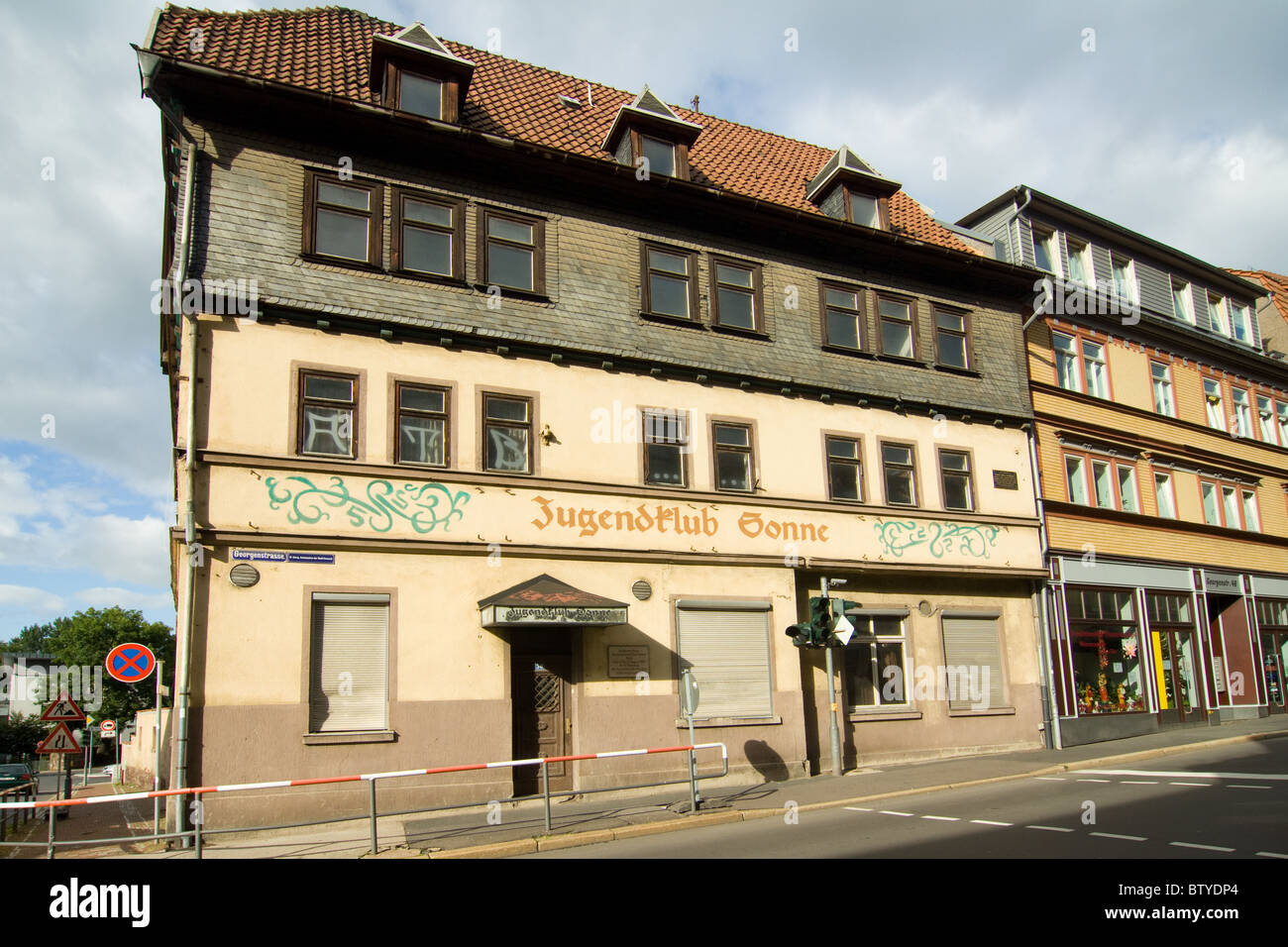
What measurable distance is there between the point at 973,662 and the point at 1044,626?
235 centimetres

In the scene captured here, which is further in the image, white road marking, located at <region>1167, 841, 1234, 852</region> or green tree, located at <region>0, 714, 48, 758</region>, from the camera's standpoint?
green tree, located at <region>0, 714, 48, 758</region>

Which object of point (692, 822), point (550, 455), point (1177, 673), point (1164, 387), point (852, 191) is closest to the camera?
point (692, 822)

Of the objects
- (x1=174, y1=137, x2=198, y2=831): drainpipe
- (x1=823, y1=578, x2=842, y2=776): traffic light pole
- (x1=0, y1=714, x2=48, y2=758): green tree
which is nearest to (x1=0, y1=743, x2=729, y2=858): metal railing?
(x1=174, y1=137, x2=198, y2=831): drainpipe

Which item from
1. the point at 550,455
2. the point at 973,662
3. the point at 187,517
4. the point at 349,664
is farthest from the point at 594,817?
the point at 973,662

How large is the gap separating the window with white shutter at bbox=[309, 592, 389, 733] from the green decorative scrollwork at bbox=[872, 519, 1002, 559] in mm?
10451

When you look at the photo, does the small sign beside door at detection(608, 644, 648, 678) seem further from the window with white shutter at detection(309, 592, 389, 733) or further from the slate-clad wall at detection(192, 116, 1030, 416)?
the slate-clad wall at detection(192, 116, 1030, 416)

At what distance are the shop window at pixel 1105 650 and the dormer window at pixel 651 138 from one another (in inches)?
534

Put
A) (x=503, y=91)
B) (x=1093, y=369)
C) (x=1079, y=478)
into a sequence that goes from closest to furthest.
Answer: (x=503, y=91), (x=1079, y=478), (x=1093, y=369)

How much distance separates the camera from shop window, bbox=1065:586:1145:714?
882 inches

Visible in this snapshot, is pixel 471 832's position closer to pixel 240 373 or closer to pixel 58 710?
pixel 240 373

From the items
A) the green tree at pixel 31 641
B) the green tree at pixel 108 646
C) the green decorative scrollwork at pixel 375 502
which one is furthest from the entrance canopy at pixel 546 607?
the green tree at pixel 31 641

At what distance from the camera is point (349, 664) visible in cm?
1455

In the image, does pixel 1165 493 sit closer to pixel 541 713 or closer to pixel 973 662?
pixel 973 662
